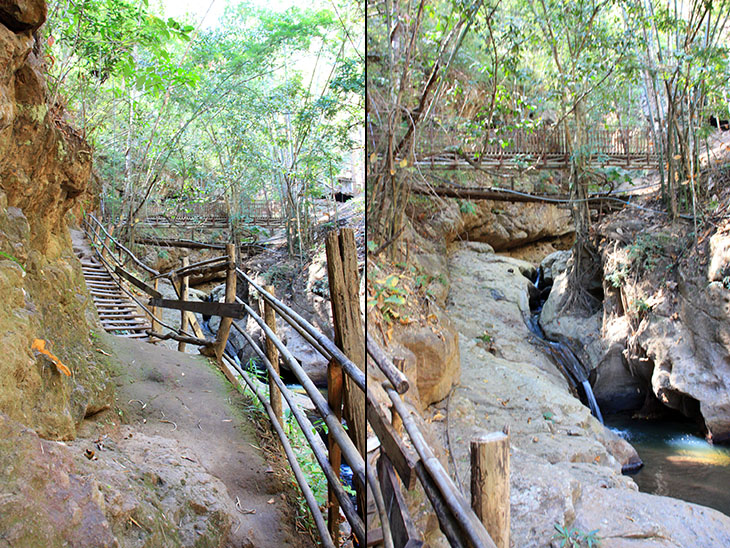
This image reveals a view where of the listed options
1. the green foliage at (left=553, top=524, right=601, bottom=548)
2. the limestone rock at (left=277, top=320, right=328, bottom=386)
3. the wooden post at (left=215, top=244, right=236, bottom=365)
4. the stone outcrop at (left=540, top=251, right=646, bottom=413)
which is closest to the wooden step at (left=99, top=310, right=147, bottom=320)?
the wooden post at (left=215, top=244, right=236, bottom=365)

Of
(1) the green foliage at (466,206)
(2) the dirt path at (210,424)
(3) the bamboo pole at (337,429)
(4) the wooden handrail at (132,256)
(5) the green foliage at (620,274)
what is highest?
(1) the green foliage at (466,206)

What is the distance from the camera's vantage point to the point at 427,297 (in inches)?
70.3

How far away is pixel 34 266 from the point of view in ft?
2.41

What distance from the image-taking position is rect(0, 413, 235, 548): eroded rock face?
35 centimetres

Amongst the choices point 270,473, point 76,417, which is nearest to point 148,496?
point 76,417

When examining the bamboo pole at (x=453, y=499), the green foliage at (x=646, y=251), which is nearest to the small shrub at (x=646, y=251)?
the green foliage at (x=646, y=251)

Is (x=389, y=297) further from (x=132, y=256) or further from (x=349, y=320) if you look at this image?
(x=132, y=256)

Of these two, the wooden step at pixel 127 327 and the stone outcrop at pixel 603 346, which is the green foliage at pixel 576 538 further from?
the wooden step at pixel 127 327

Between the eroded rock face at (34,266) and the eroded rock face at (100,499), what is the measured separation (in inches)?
3.3

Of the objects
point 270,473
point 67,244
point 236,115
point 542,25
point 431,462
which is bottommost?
point 270,473

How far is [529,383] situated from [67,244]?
5.76ft

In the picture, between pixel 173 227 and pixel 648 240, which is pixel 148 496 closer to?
pixel 173 227

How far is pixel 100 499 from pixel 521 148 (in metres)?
1.66

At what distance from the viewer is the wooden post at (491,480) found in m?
0.64
